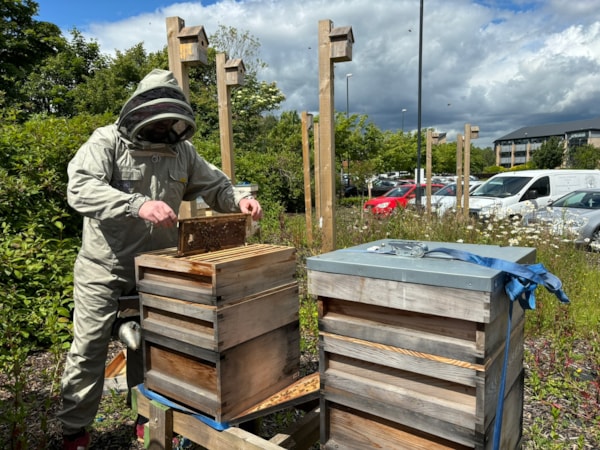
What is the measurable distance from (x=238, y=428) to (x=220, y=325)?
47 cm

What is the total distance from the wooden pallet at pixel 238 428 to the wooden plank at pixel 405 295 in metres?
0.67

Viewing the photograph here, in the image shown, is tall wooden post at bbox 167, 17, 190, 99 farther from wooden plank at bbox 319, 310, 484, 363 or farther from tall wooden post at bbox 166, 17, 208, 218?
wooden plank at bbox 319, 310, 484, 363

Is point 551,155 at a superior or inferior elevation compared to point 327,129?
superior

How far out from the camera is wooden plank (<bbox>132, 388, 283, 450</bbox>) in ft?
5.88

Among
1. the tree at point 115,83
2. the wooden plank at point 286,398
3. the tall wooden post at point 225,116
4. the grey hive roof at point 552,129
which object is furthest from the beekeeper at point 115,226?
the grey hive roof at point 552,129

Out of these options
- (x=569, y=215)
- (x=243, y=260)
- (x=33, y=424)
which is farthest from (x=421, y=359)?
(x=569, y=215)

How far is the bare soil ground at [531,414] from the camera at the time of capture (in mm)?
2646

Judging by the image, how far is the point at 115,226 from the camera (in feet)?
7.80

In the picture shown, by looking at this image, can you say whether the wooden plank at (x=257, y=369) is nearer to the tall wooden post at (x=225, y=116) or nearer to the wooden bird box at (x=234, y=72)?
the tall wooden post at (x=225, y=116)

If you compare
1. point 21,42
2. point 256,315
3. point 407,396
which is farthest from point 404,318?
point 21,42

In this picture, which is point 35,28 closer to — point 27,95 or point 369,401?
point 27,95

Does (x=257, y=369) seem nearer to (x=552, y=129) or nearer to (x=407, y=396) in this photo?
(x=407, y=396)

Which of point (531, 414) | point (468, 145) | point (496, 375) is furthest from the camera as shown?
point (468, 145)

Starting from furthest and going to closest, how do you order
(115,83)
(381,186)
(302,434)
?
(381,186), (115,83), (302,434)
